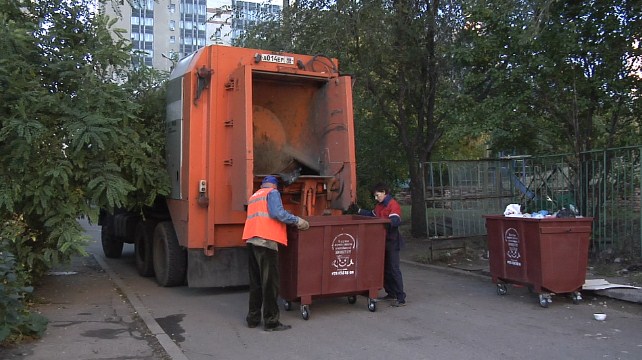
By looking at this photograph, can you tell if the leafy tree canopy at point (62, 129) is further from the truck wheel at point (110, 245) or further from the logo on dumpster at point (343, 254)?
the truck wheel at point (110, 245)

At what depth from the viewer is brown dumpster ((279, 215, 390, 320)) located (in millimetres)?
6457

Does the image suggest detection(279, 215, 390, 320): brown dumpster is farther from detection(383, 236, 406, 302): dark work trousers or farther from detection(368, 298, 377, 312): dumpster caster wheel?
detection(383, 236, 406, 302): dark work trousers

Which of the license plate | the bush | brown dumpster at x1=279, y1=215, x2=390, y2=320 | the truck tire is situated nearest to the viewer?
the bush

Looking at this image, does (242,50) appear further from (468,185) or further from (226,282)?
(468,185)

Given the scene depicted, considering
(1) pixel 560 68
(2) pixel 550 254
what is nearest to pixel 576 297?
(2) pixel 550 254

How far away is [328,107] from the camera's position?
811 cm

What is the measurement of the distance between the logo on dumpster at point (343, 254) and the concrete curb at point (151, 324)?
194 centimetres

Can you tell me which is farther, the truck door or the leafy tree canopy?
the truck door

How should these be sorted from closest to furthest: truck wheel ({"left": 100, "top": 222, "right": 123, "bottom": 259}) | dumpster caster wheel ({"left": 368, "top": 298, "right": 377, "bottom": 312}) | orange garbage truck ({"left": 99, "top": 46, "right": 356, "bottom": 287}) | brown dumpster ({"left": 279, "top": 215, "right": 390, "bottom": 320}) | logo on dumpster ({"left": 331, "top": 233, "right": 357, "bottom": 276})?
1. brown dumpster ({"left": 279, "top": 215, "right": 390, "bottom": 320})
2. logo on dumpster ({"left": 331, "top": 233, "right": 357, "bottom": 276})
3. dumpster caster wheel ({"left": 368, "top": 298, "right": 377, "bottom": 312})
4. orange garbage truck ({"left": 99, "top": 46, "right": 356, "bottom": 287})
5. truck wheel ({"left": 100, "top": 222, "right": 123, "bottom": 259})

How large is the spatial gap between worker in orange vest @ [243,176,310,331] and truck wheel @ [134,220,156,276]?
363cm

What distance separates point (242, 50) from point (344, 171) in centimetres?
211

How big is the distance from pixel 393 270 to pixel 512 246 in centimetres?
157

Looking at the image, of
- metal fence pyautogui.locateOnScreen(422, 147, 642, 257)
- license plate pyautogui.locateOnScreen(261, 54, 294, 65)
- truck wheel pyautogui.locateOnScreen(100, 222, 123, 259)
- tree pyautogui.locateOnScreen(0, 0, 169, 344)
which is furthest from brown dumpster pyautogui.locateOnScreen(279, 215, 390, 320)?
truck wheel pyautogui.locateOnScreen(100, 222, 123, 259)

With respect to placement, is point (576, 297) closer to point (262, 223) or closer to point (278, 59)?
point (262, 223)
